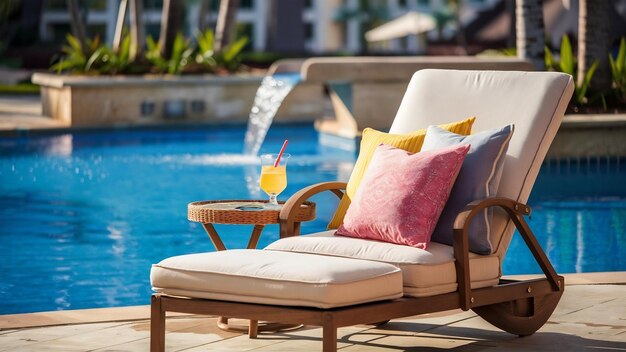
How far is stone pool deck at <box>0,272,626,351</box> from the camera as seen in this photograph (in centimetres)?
565

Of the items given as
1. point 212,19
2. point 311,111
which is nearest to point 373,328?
point 311,111

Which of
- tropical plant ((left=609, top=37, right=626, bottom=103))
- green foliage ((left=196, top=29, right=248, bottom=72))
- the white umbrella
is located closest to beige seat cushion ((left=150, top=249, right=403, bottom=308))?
tropical plant ((left=609, top=37, right=626, bottom=103))

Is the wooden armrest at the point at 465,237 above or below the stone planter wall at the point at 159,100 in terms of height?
above

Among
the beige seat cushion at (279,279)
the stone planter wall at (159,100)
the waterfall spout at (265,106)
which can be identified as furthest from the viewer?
the stone planter wall at (159,100)

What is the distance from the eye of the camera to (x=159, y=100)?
1966 cm

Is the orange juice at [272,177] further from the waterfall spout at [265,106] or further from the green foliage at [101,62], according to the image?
the green foliage at [101,62]

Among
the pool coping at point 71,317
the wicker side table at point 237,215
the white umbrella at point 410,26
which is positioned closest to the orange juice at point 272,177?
the wicker side table at point 237,215

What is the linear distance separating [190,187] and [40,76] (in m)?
8.47

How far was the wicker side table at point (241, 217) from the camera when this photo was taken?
19.1 feet

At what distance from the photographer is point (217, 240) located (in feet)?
19.8

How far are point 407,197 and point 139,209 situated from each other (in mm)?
6099

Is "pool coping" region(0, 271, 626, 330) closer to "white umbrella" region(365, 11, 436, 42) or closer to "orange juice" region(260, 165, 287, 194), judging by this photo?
"orange juice" region(260, 165, 287, 194)

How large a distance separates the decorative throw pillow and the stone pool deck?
1.62 feet

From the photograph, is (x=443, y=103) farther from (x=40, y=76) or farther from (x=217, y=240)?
(x=40, y=76)
